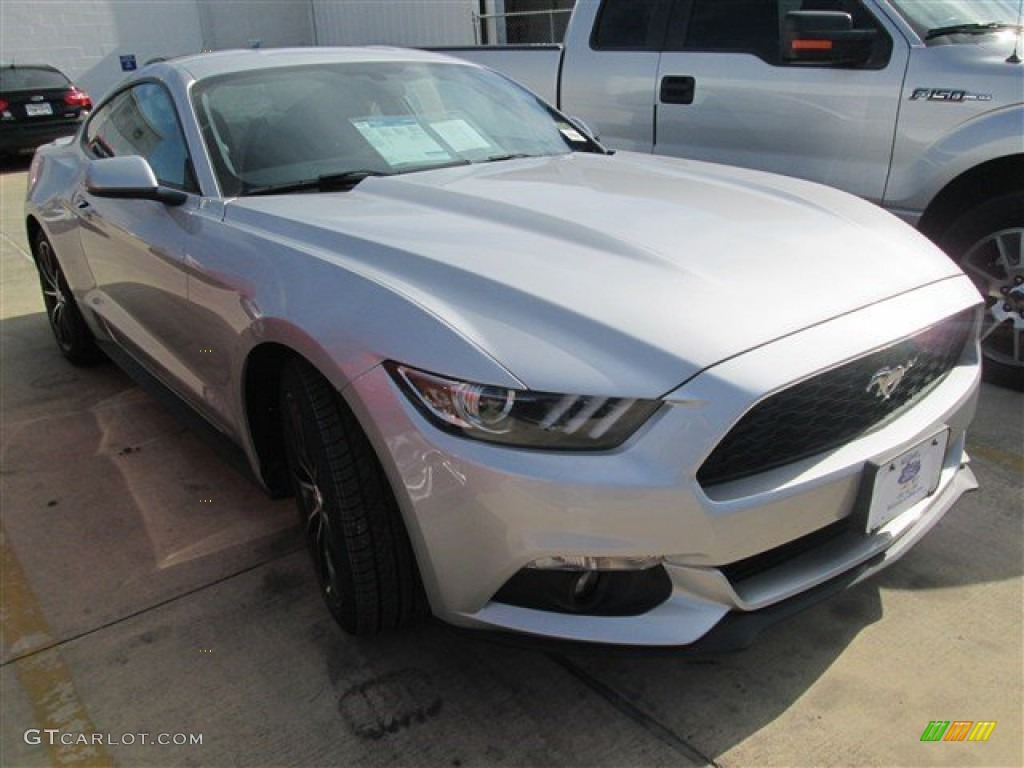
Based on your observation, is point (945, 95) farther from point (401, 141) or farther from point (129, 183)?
point (129, 183)

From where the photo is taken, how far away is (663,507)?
1834 millimetres

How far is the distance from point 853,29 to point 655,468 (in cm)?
325

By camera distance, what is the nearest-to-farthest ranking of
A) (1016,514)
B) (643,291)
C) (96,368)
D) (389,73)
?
1. (643,291)
2. (1016,514)
3. (389,73)
4. (96,368)

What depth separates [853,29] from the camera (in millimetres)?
4168

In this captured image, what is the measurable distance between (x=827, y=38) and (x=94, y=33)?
1678cm

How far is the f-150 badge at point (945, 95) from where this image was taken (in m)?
3.84

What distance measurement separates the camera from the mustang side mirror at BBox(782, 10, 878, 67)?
13.4 ft

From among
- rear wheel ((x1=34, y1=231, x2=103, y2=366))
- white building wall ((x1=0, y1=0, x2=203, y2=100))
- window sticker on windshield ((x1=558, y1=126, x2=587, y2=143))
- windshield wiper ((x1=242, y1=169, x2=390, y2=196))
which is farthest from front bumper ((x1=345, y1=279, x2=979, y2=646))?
white building wall ((x1=0, y1=0, x2=203, y2=100))

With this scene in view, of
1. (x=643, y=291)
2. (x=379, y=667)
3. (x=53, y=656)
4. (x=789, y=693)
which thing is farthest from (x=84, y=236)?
(x=789, y=693)

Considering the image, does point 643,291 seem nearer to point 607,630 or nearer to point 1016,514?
point 607,630

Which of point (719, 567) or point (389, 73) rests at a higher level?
point (389, 73)

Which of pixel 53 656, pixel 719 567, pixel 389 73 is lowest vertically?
pixel 53 656

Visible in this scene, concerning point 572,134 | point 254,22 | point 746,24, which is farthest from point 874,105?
point 254,22

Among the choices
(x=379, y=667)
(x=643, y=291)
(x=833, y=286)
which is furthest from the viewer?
(x=379, y=667)
